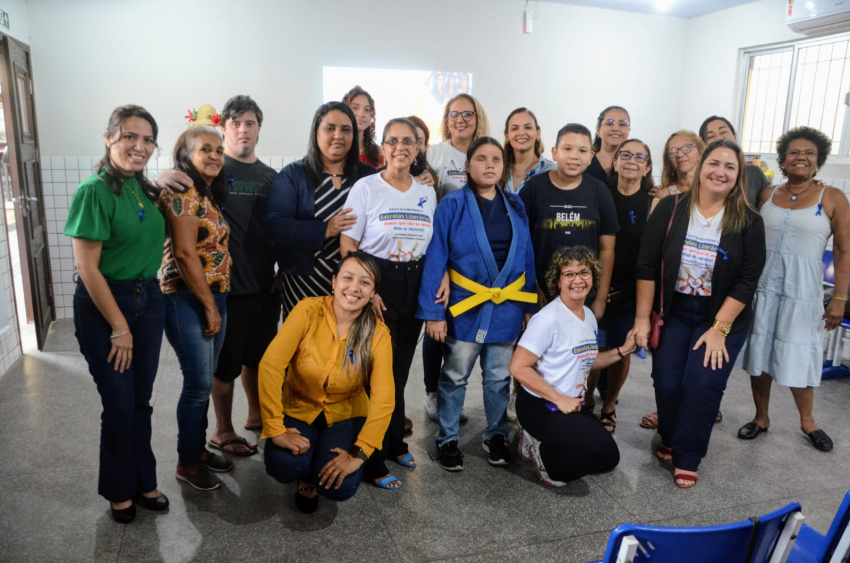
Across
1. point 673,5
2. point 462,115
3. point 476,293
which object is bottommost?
point 476,293

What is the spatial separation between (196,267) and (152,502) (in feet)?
3.00

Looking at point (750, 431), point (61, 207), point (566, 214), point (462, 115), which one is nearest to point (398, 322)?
point (566, 214)

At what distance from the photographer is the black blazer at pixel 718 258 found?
2.52 metres

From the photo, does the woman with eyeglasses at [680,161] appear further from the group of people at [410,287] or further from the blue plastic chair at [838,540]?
the blue plastic chair at [838,540]

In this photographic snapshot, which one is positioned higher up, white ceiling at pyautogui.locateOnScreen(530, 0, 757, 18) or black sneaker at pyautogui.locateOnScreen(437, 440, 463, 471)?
white ceiling at pyautogui.locateOnScreen(530, 0, 757, 18)

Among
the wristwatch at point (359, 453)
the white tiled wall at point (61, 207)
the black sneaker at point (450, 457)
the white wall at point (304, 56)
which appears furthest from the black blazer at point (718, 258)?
the white tiled wall at point (61, 207)

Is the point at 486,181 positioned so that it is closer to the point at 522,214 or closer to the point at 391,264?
the point at 522,214

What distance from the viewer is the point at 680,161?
3184 mm

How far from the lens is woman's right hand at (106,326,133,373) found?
194cm

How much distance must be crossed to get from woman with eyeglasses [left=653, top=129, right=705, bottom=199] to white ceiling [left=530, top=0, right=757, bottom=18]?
3332mm

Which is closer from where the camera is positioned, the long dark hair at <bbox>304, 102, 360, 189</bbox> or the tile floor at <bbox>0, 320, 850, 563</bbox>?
the tile floor at <bbox>0, 320, 850, 563</bbox>

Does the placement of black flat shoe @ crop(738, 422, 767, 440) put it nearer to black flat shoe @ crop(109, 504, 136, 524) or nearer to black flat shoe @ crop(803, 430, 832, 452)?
black flat shoe @ crop(803, 430, 832, 452)

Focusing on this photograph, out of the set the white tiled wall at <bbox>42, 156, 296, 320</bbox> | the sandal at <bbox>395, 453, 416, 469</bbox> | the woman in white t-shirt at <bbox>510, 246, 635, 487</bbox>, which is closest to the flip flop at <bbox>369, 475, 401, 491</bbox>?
the sandal at <bbox>395, 453, 416, 469</bbox>

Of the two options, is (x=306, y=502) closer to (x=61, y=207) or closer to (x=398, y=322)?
(x=398, y=322)
